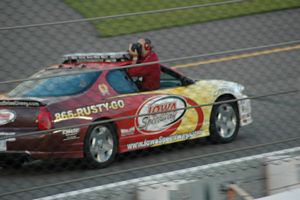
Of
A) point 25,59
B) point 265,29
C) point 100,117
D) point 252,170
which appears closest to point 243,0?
point 265,29

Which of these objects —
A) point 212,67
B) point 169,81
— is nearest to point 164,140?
point 169,81

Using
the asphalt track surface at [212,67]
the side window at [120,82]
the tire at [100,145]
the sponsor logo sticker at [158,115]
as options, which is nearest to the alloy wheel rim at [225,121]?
the sponsor logo sticker at [158,115]

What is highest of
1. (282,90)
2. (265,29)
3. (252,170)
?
(265,29)

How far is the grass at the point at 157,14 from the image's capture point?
7906mm

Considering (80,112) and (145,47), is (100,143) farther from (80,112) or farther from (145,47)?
(145,47)

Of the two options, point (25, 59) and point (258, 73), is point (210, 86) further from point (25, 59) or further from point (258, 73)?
point (25, 59)

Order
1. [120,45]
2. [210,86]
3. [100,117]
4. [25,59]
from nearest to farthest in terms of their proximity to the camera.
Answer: [25,59] → [120,45] → [100,117] → [210,86]

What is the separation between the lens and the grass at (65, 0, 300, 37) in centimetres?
791

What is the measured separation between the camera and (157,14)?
8156 mm

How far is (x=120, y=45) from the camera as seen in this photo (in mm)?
9688

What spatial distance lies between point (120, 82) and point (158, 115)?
0.60 metres

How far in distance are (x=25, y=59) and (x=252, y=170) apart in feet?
6.55

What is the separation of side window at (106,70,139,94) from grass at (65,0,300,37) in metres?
1.69

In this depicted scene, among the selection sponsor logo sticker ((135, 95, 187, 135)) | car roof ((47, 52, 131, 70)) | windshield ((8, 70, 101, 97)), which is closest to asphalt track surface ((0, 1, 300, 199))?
windshield ((8, 70, 101, 97))
